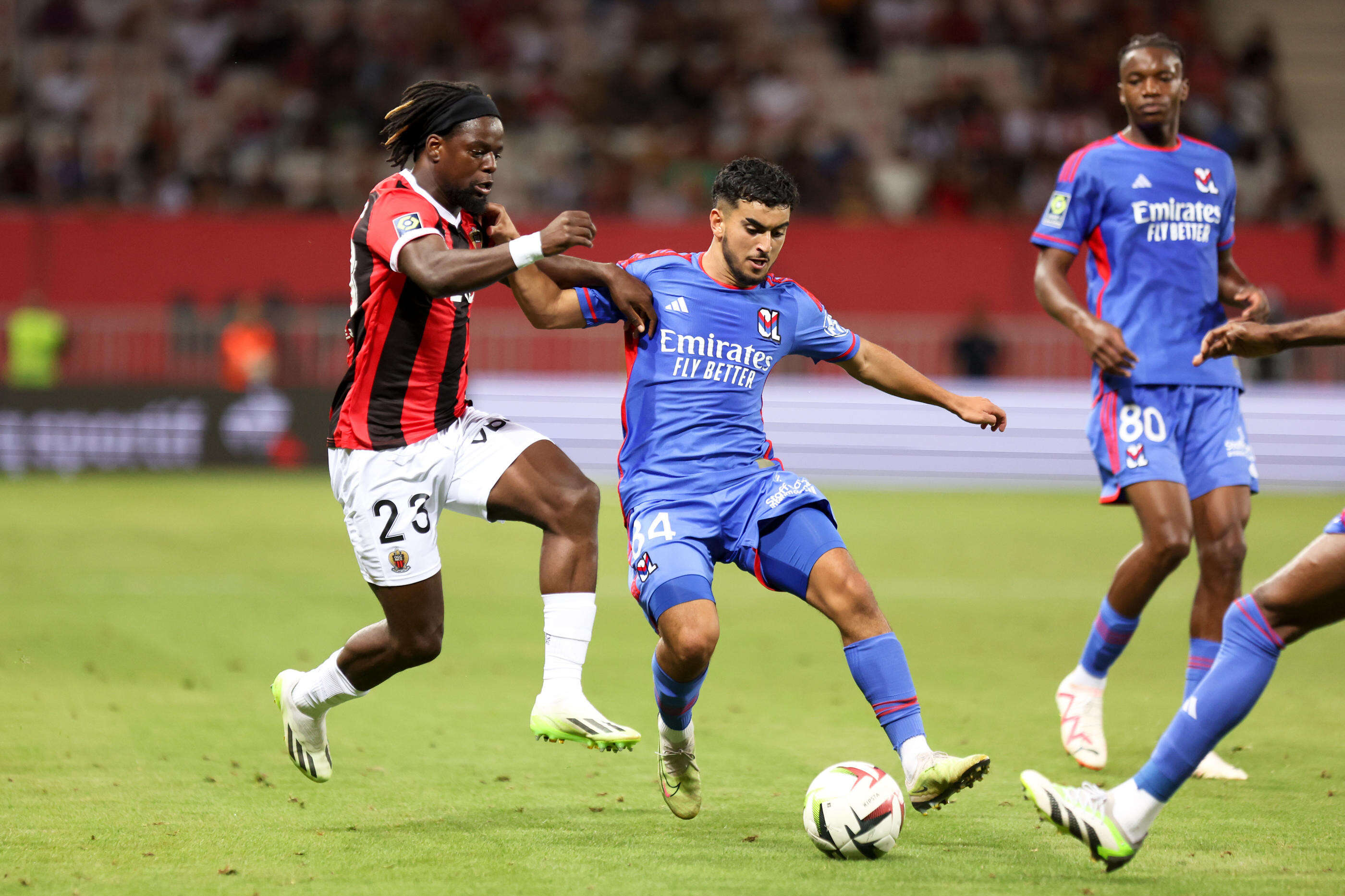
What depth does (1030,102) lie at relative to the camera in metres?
24.4

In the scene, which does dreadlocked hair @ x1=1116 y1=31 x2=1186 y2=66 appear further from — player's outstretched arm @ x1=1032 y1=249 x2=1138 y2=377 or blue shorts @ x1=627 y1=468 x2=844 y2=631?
blue shorts @ x1=627 y1=468 x2=844 y2=631

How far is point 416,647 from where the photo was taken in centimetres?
536

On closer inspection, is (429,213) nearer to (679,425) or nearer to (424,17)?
(679,425)

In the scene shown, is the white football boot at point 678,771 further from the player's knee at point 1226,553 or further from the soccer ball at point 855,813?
the player's knee at point 1226,553

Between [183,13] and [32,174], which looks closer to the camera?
[32,174]

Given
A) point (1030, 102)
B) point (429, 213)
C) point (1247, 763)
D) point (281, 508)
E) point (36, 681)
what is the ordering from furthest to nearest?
point (1030, 102) < point (281, 508) < point (36, 681) < point (1247, 763) < point (429, 213)

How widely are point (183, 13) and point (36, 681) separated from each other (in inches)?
786

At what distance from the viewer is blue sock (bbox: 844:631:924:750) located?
4.92 metres

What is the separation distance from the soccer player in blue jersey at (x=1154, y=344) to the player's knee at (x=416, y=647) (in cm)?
269

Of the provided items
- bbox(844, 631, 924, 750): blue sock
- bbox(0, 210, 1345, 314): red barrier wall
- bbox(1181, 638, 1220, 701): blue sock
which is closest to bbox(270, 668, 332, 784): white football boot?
bbox(844, 631, 924, 750): blue sock

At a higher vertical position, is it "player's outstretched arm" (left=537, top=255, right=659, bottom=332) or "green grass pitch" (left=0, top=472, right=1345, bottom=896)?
"player's outstretched arm" (left=537, top=255, right=659, bottom=332)

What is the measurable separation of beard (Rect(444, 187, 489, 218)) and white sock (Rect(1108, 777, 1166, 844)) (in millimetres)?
2954

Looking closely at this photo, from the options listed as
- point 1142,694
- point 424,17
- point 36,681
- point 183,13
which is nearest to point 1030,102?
point 424,17

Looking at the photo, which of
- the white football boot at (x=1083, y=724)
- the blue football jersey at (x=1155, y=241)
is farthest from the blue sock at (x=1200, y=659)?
the blue football jersey at (x=1155, y=241)
